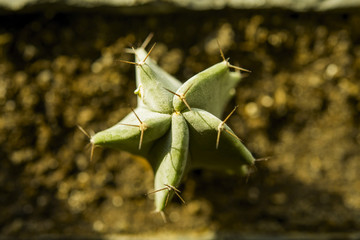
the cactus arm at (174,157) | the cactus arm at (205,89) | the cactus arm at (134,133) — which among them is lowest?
the cactus arm at (174,157)

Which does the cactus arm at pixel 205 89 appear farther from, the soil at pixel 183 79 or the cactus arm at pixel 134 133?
the soil at pixel 183 79

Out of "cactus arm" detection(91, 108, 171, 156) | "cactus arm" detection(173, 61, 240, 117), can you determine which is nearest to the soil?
"cactus arm" detection(173, 61, 240, 117)

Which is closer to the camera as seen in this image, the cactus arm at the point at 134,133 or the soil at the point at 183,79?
the cactus arm at the point at 134,133

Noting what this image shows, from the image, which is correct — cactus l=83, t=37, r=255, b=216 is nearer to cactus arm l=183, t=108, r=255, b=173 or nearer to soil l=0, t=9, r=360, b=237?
cactus arm l=183, t=108, r=255, b=173

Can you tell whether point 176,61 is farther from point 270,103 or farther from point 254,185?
point 254,185

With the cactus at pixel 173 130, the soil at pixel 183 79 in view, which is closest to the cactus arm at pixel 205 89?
the cactus at pixel 173 130

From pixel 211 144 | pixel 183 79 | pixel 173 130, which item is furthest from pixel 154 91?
pixel 183 79

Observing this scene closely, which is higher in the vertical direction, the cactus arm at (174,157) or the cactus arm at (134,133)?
the cactus arm at (134,133)
